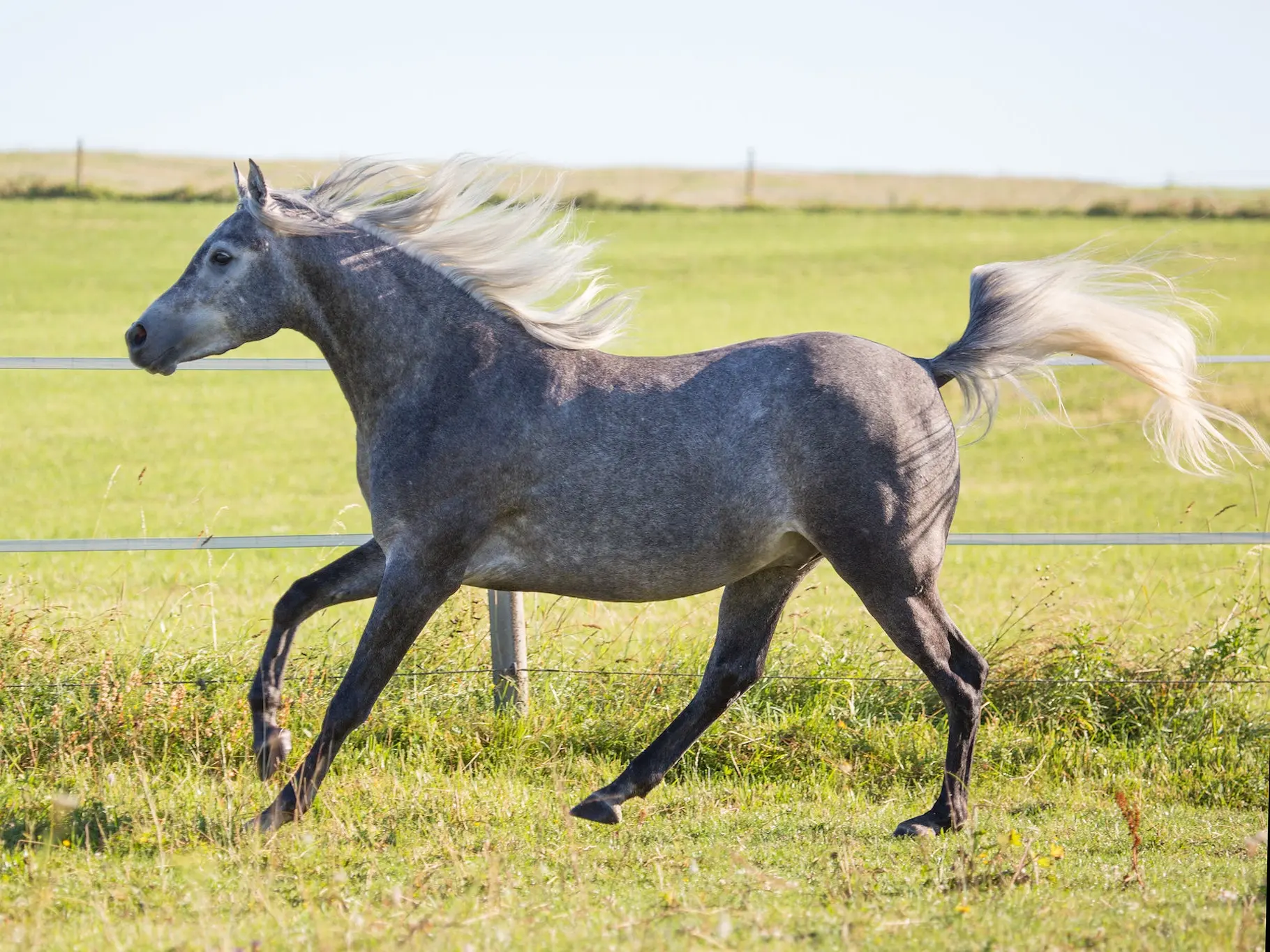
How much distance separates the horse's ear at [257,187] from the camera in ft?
14.1

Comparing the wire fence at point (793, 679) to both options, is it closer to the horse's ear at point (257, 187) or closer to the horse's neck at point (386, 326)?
the horse's neck at point (386, 326)

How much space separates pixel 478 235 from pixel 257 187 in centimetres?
73

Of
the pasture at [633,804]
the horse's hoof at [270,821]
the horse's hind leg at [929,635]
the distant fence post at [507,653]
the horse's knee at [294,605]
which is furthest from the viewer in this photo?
the distant fence post at [507,653]

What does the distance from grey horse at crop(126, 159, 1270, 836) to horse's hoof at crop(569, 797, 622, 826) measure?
0.01 metres

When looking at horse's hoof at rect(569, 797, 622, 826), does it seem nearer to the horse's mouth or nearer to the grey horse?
the grey horse

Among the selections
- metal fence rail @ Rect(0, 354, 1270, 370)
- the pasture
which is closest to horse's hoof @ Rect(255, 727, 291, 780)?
the pasture

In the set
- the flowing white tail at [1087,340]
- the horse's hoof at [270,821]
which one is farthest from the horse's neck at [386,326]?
the flowing white tail at [1087,340]

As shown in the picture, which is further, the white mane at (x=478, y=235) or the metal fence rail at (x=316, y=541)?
the metal fence rail at (x=316, y=541)

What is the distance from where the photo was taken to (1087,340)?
4746mm

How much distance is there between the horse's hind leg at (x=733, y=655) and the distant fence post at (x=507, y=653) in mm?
849

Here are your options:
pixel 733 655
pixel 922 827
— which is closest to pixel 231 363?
pixel 733 655

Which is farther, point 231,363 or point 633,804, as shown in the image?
point 231,363

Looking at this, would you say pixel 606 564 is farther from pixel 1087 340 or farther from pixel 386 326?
pixel 1087 340

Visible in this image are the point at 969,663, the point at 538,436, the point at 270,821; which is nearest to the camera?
the point at 270,821
